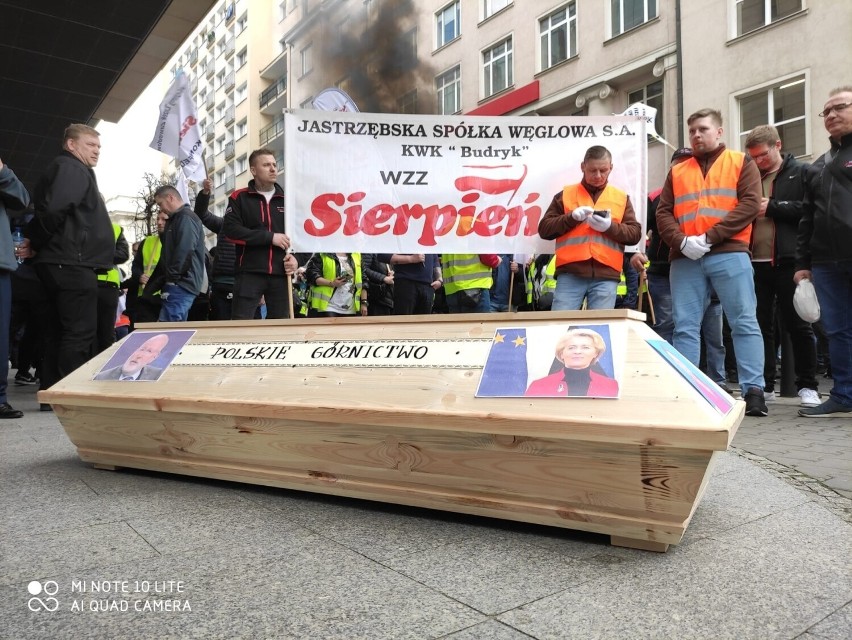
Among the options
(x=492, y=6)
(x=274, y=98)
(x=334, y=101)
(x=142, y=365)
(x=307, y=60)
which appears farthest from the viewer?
(x=274, y=98)

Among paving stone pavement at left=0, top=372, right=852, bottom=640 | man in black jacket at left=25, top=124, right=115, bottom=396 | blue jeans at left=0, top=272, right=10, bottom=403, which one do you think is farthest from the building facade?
paving stone pavement at left=0, top=372, right=852, bottom=640

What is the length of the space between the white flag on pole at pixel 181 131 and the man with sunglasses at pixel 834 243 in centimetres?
518

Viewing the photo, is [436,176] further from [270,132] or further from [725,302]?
[270,132]

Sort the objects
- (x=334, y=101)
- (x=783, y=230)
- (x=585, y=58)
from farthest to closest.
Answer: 1. (x=585, y=58)
2. (x=334, y=101)
3. (x=783, y=230)

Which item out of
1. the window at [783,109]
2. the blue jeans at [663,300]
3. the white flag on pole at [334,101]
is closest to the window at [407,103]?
the window at [783,109]

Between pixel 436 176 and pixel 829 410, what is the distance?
304 cm

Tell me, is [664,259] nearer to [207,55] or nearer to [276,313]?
[276,313]

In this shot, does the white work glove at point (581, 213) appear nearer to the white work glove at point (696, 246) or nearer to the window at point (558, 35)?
the white work glove at point (696, 246)

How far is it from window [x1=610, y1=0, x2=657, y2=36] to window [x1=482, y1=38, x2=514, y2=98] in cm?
350

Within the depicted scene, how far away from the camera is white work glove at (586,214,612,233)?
411 cm

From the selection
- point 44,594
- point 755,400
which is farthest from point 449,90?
point 44,594

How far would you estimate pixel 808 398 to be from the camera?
491 cm

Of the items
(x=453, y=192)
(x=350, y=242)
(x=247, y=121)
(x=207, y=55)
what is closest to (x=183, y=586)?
(x=350, y=242)

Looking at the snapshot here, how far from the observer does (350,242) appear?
4309 millimetres
